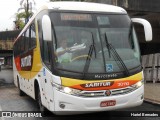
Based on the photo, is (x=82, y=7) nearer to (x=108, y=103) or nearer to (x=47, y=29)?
(x=47, y=29)

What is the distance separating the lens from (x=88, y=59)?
7797 mm

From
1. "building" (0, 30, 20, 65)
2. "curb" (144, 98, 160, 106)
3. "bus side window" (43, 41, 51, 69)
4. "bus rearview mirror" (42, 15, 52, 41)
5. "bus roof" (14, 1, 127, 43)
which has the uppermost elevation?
"bus roof" (14, 1, 127, 43)

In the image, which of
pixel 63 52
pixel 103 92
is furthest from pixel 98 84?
pixel 63 52

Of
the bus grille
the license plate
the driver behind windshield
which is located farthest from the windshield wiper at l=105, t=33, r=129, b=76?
the driver behind windshield

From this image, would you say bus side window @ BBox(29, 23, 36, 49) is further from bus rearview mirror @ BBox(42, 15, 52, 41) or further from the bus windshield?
bus rearview mirror @ BBox(42, 15, 52, 41)

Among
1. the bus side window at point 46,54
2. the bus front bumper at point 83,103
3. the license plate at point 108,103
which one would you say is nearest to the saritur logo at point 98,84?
the bus front bumper at point 83,103

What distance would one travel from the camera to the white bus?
7531 mm

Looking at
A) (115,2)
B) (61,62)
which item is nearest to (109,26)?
(61,62)

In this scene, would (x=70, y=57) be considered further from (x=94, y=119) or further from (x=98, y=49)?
(x=94, y=119)

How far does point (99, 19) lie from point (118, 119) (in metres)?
2.65

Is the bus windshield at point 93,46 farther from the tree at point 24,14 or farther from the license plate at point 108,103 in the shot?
the tree at point 24,14

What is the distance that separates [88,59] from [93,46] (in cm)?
39

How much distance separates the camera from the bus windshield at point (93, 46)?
773 cm

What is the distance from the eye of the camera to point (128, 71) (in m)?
7.93
